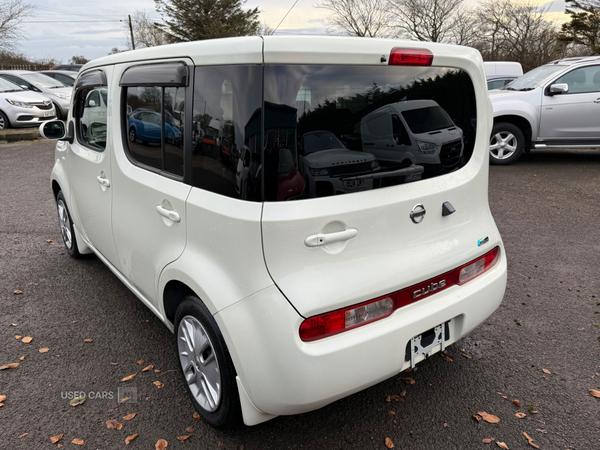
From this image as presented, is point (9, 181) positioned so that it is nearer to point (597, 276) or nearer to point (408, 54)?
point (408, 54)

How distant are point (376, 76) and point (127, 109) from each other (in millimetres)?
1572

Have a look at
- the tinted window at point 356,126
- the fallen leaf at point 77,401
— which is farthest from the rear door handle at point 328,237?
the fallen leaf at point 77,401

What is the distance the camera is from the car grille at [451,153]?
232 cm

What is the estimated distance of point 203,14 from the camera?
36062mm

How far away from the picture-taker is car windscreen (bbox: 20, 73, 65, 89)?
50.1 feet

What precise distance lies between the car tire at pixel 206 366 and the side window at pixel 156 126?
0.72 m

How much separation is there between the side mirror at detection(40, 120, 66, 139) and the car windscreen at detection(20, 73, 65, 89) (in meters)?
13.4

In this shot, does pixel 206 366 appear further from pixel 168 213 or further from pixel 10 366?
pixel 10 366

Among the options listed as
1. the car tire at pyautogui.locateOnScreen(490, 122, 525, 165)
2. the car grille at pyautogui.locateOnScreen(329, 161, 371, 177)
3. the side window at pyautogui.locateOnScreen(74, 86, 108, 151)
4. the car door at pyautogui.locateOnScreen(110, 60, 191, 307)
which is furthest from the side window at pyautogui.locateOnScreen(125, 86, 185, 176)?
the car tire at pyautogui.locateOnScreen(490, 122, 525, 165)

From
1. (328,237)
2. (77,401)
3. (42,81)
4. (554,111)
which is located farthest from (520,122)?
(42,81)

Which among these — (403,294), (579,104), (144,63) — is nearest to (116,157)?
(144,63)

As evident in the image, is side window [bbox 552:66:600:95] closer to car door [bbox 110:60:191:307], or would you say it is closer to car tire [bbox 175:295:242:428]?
car door [bbox 110:60:191:307]

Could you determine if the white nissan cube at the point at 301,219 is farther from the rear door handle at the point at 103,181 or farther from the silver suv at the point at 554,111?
the silver suv at the point at 554,111

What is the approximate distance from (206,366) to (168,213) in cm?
78
